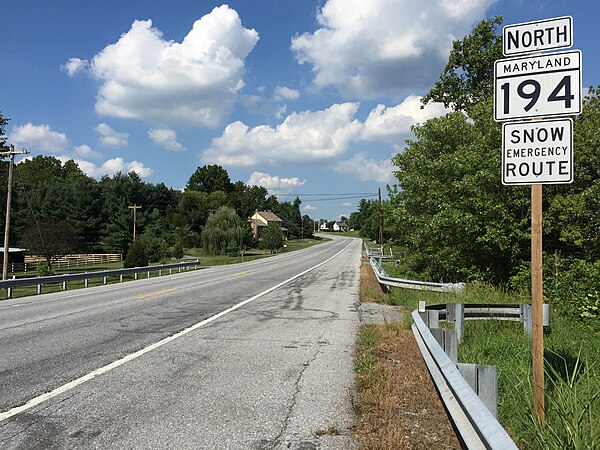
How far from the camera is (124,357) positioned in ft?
22.7

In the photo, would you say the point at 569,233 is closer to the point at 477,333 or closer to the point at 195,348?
the point at 477,333

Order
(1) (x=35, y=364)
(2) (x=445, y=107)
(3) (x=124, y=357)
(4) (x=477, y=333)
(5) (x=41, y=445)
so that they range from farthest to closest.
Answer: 1. (2) (x=445, y=107)
2. (4) (x=477, y=333)
3. (3) (x=124, y=357)
4. (1) (x=35, y=364)
5. (5) (x=41, y=445)

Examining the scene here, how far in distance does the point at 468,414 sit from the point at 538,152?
92.7 inches

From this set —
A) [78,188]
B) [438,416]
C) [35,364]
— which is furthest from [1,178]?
[438,416]

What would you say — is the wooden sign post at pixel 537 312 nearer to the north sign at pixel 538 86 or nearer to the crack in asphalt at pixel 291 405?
the north sign at pixel 538 86

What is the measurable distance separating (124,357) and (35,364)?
3.82 feet

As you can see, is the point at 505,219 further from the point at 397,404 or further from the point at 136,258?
the point at 136,258

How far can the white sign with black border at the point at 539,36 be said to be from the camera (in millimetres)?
4074

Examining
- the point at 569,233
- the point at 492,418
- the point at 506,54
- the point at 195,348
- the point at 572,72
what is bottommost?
the point at 195,348

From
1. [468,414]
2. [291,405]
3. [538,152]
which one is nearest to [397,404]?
[291,405]

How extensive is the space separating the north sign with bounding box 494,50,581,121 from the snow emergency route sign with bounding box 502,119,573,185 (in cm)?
12

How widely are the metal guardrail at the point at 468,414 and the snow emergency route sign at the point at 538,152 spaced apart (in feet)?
5.62

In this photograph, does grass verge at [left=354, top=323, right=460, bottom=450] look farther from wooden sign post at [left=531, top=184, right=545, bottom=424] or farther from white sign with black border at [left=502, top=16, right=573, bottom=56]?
white sign with black border at [left=502, top=16, right=573, bottom=56]

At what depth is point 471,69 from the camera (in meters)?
29.1
